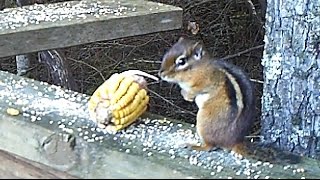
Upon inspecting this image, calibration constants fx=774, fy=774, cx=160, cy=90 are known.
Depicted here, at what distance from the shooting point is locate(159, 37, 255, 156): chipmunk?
1.58 meters

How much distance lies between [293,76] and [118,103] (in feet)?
2.72

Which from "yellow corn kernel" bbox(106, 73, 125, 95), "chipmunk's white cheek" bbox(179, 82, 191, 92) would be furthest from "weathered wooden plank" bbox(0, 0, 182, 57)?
"chipmunk's white cheek" bbox(179, 82, 191, 92)

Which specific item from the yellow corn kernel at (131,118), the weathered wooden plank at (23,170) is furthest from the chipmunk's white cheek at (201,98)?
the weathered wooden plank at (23,170)

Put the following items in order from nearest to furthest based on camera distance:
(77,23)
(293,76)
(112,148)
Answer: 1. (112,148)
2. (293,76)
3. (77,23)

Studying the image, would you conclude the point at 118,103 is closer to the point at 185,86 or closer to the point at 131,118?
the point at 131,118

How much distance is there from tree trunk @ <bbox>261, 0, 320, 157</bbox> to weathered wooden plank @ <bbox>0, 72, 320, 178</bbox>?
68 cm

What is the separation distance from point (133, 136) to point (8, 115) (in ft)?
0.98

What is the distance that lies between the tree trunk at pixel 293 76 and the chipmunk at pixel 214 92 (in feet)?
2.70

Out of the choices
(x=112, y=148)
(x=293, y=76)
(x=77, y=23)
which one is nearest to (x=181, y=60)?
(x=112, y=148)

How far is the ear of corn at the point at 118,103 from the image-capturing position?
68.9 inches

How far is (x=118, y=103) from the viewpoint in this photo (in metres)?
1.78

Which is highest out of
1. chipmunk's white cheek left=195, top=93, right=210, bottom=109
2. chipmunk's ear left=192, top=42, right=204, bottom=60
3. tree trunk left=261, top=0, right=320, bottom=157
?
chipmunk's ear left=192, top=42, right=204, bottom=60

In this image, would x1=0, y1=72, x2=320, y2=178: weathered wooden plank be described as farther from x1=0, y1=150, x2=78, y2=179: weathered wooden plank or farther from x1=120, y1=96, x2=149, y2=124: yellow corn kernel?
x1=0, y1=150, x2=78, y2=179: weathered wooden plank

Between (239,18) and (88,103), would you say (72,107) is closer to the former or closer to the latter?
(88,103)
